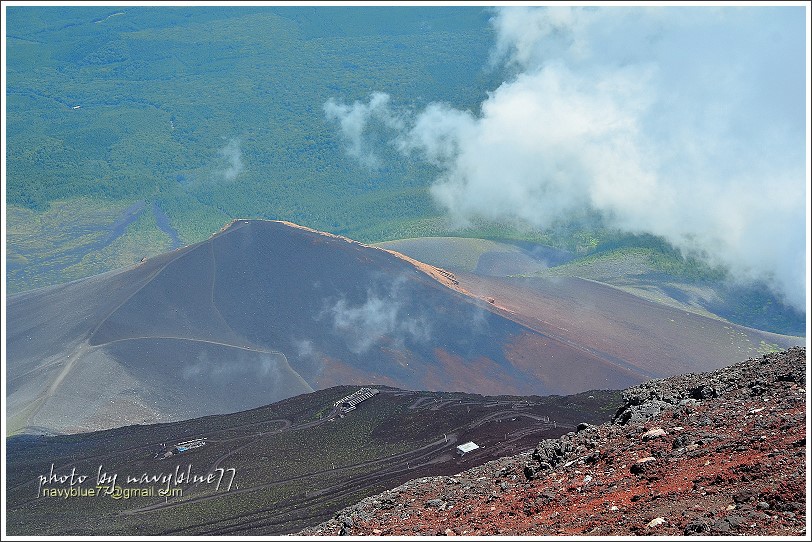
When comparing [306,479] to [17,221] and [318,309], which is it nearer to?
[318,309]

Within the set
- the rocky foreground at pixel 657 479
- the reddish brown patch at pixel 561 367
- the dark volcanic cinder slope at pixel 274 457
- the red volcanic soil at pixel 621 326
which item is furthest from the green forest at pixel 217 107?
the rocky foreground at pixel 657 479

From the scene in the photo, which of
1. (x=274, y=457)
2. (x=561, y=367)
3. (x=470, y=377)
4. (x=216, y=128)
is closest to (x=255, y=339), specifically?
(x=470, y=377)

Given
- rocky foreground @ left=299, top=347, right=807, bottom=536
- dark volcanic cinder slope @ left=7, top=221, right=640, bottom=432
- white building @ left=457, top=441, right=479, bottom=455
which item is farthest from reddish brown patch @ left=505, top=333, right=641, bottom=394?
rocky foreground @ left=299, top=347, right=807, bottom=536

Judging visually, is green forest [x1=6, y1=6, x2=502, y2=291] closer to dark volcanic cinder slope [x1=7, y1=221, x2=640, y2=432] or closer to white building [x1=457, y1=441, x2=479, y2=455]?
dark volcanic cinder slope [x1=7, y1=221, x2=640, y2=432]

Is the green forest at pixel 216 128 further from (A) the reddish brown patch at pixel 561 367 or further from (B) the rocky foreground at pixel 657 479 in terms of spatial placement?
(B) the rocky foreground at pixel 657 479

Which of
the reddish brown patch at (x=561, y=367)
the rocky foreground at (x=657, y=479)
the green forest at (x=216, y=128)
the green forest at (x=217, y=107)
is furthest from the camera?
the green forest at (x=217, y=107)

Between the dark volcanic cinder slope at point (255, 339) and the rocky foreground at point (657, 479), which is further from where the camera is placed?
the dark volcanic cinder slope at point (255, 339)

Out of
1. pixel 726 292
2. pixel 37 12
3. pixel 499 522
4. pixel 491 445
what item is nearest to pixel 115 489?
pixel 491 445
